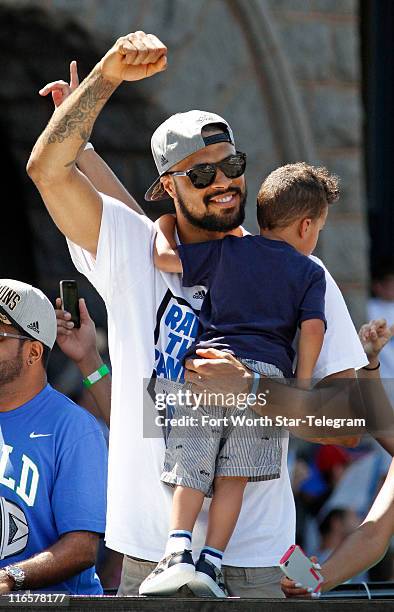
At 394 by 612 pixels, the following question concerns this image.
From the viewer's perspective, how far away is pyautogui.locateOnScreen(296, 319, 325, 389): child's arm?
3389mm

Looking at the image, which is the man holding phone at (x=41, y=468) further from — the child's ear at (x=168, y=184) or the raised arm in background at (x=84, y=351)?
the child's ear at (x=168, y=184)

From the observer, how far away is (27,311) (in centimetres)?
394

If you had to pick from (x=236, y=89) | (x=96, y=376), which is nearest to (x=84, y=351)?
(x=96, y=376)

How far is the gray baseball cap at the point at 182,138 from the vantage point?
11.6ft

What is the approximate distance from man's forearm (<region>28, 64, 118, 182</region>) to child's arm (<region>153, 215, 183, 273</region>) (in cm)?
32

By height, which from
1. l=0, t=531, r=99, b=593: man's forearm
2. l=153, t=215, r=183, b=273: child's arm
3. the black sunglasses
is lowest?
l=0, t=531, r=99, b=593: man's forearm

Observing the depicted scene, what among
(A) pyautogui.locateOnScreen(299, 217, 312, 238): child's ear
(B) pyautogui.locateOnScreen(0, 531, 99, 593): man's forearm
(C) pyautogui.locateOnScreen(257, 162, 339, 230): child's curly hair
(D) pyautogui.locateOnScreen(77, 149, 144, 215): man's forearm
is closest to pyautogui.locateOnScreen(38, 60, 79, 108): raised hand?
(D) pyautogui.locateOnScreen(77, 149, 144, 215): man's forearm

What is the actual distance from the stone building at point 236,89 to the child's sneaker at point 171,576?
3.18 metres

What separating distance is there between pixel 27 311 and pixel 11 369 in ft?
0.60

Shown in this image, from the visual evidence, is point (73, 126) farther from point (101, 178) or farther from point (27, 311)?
point (27, 311)

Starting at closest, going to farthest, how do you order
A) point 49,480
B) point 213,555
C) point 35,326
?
point 213,555 < point 49,480 < point 35,326

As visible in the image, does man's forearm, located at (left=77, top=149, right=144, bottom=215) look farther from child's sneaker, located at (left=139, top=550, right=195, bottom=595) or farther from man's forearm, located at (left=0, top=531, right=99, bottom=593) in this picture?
child's sneaker, located at (left=139, top=550, right=195, bottom=595)

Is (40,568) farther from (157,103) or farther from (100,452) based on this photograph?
(157,103)

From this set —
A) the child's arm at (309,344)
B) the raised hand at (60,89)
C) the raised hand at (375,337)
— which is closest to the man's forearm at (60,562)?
the child's arm at (309,344)
